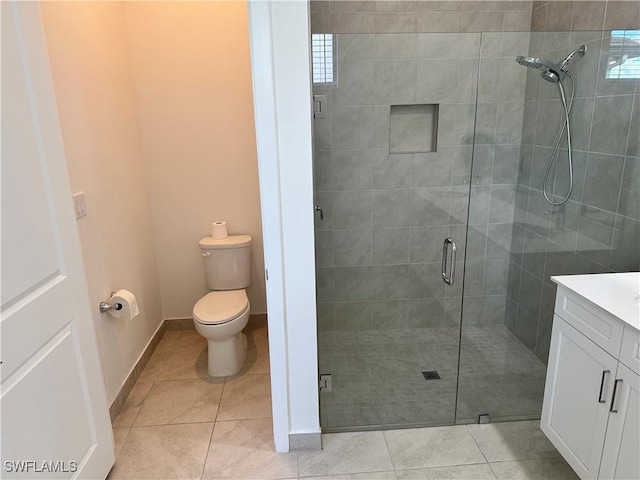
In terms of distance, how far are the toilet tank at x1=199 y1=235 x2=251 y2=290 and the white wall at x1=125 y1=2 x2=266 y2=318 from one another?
0.15 metres

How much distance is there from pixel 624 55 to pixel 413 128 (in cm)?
112

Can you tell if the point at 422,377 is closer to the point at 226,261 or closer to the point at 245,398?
the point at 245,398

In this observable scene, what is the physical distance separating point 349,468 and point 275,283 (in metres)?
0.92

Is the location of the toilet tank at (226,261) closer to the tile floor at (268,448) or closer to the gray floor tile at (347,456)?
the tile floor at (268,448)

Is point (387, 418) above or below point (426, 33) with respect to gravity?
below

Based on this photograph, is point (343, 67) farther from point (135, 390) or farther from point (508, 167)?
point (135, 390)

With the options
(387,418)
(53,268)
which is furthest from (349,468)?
(53,268)

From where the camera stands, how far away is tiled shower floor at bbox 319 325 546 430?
226 centimetres

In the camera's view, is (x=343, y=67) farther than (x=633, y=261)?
Yes

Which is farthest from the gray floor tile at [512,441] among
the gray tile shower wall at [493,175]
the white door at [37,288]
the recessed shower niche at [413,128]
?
the white door at [37,288]

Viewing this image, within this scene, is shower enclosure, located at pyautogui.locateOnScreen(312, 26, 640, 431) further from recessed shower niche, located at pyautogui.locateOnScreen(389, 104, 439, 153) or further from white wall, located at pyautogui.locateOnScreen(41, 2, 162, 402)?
white wall, located at pyautogui.locateOnScreen(41, 2, 162, 402)

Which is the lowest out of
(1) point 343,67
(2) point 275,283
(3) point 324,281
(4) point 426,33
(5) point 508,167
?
(3) point 324,281

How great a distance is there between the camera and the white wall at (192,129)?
2.79 metres

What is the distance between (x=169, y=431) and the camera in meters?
2.23
